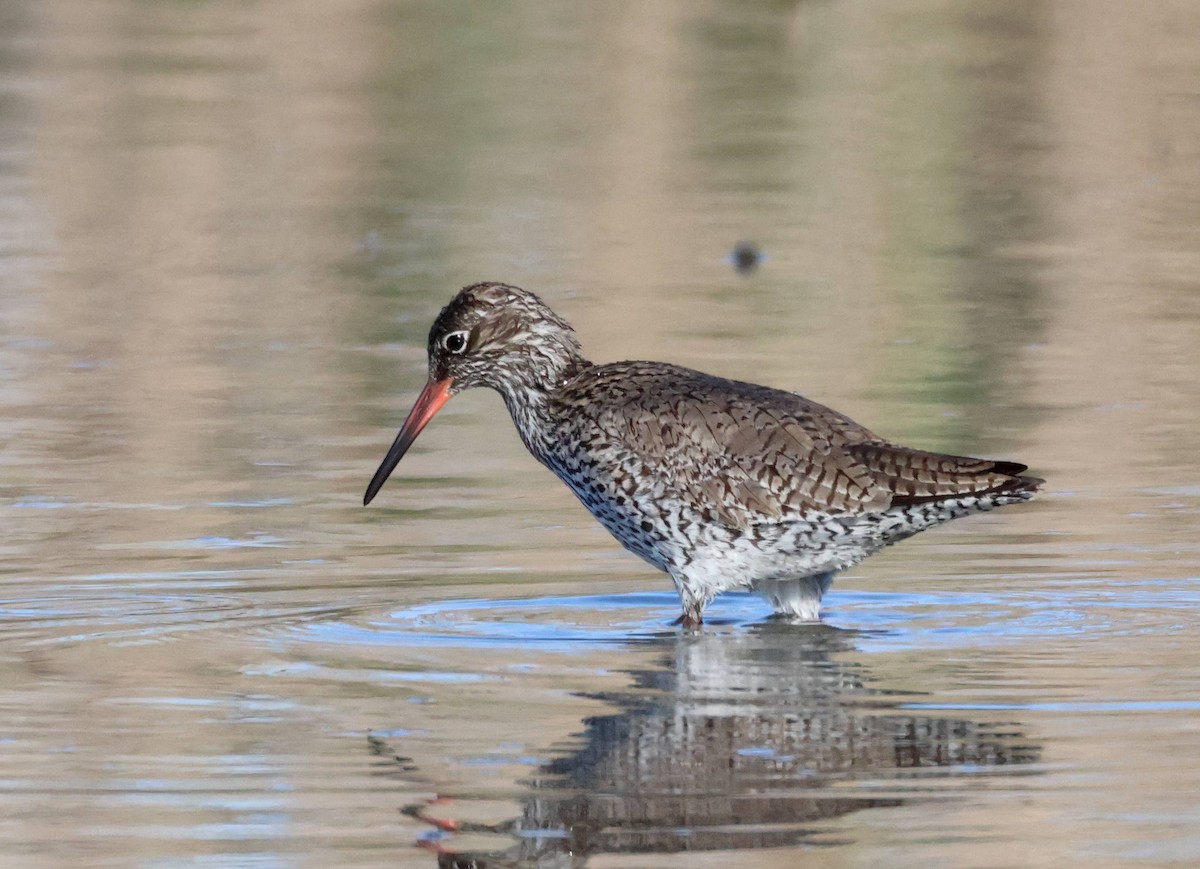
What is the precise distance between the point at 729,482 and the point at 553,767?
2.23m

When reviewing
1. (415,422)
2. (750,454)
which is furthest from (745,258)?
(750,454)

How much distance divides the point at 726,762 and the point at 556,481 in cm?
449

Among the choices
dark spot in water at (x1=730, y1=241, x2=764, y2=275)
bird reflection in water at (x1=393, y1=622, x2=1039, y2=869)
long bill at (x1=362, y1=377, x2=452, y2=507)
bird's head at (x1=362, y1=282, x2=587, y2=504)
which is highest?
dark spot in water at (x1=730, y1=241, x2=764, y2=275)

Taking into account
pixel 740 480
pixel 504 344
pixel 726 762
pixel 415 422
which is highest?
pixel 504 344

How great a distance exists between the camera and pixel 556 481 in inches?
424

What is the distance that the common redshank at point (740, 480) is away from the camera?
8141 millimetres

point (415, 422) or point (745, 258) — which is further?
point (745, 258)

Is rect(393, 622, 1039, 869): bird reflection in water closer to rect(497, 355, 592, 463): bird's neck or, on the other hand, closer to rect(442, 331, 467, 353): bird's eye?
rect(497, 355, 592, 463): bird's neck

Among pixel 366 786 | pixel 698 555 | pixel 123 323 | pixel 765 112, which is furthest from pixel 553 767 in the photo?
pixel 765 112

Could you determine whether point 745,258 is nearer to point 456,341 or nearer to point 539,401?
point 456,341

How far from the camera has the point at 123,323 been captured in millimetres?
14398

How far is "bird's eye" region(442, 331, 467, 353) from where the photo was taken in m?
9.20

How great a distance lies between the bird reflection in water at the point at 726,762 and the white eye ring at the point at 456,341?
1.93 m

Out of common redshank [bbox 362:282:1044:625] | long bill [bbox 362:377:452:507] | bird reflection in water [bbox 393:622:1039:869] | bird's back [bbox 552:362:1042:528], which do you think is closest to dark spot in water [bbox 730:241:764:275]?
long bill [bbox 362:377:452:507]
